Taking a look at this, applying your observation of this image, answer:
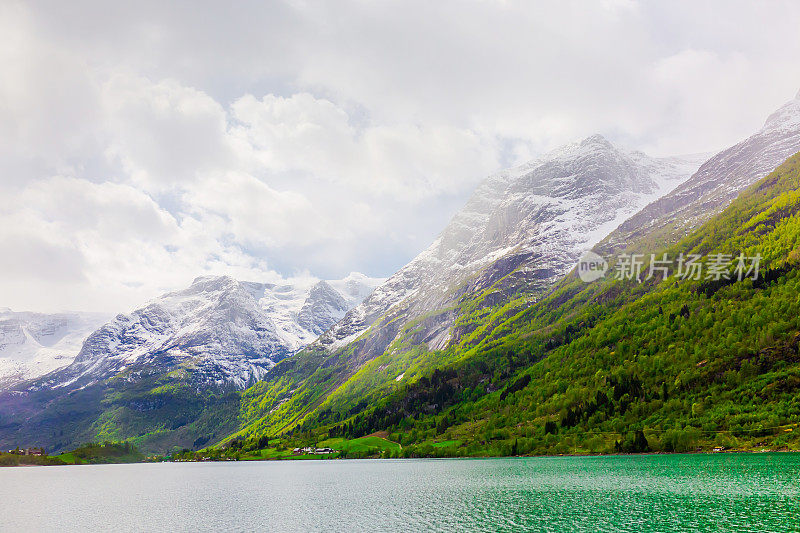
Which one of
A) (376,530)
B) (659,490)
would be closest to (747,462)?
(659,490)

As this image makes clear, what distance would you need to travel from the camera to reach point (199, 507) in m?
102

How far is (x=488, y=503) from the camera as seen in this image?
81.4 meters

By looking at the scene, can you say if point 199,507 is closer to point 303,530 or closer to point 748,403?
point 303,530

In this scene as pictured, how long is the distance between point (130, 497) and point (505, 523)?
108461 millimetres

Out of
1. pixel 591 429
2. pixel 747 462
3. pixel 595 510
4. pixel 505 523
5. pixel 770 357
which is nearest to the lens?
pixel 505 523

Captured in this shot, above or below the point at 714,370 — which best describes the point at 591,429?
below

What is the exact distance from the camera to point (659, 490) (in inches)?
3201

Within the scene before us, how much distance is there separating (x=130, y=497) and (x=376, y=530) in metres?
93.4

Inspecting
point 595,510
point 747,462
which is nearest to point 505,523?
point 595,510

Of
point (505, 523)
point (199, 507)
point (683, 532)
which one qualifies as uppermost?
point (683, 532)

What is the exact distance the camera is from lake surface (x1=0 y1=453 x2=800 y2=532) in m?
61.9

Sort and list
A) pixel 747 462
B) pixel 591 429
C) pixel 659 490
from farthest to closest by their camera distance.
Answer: pixel 591 429
pixel 747 462
pixel 659 490

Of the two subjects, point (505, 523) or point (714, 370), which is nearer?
point (505, 523)

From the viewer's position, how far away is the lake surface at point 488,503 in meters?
61.9
